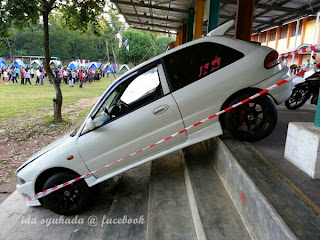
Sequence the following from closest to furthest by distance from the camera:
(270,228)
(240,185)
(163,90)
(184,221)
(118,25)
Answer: (270,228) → (240,185) → (184,221) → (163,90) → (118,25)

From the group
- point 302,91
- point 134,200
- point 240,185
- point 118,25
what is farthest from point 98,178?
point 118,25

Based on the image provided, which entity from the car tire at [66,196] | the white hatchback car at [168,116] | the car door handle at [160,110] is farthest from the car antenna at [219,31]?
the car tire at [66,196]

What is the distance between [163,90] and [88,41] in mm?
73191

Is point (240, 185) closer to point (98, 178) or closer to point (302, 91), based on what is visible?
point (98, 178)

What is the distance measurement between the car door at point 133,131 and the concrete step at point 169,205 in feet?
2.10

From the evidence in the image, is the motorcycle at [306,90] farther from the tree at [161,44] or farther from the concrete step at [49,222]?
the tree at [161,44]

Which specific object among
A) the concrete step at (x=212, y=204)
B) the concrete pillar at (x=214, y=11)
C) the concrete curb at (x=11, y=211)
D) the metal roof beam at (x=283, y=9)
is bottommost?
the concrete curb at (x=11, y=211)

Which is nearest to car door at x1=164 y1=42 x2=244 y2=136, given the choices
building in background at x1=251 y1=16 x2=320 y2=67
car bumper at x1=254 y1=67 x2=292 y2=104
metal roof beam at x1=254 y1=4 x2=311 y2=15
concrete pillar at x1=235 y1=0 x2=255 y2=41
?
car bumper at x1=254 y1=67 x2=292 y2=104

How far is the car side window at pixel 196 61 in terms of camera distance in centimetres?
351

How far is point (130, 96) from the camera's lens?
4230mm

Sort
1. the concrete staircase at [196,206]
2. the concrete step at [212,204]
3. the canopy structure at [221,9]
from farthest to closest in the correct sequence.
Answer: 1. the canopy structure at [221,9]
2. the concrete step at [212,204]
3. the concrete staircase at [196,206]

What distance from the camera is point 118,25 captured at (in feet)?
181

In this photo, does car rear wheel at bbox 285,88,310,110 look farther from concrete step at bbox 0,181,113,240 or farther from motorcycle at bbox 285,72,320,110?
concrete step at bbox 0,181,113,240

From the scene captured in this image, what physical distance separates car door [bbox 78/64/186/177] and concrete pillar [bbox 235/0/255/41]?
163 inches
